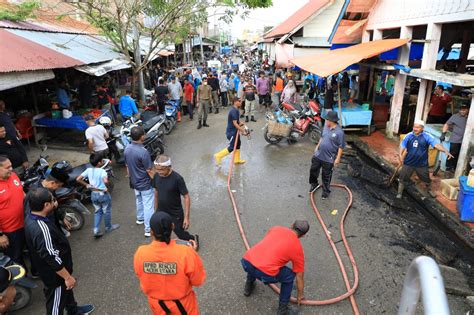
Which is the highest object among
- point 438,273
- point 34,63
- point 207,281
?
point 34,63

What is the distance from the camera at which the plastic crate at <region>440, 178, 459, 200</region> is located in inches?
237

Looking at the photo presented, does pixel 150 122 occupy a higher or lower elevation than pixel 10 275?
higher

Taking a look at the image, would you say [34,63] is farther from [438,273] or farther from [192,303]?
[438,273]

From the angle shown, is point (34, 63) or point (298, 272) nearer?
point (298, 272)

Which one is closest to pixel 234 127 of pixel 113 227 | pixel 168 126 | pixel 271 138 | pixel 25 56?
pixel 271 138

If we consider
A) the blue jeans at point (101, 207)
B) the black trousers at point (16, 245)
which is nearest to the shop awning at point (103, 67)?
the blue jeans at point (101, 207)

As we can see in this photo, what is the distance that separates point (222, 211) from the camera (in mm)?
6242

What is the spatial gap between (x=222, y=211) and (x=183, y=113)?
31.5 ft

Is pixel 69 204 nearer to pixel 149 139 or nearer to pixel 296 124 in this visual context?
pixel 149 139

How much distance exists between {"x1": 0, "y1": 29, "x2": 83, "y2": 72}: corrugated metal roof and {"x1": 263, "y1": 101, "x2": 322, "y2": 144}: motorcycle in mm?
6003

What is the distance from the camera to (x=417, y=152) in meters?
6.03

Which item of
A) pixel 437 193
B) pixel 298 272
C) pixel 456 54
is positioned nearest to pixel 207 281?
pixel 298 272

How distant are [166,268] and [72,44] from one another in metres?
11.5

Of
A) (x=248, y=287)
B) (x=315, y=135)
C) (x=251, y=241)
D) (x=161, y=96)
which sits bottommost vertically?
(x=251, y=241)
